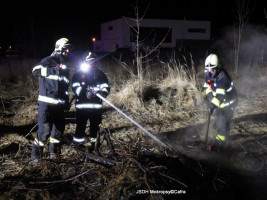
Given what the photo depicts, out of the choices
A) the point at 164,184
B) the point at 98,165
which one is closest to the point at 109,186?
the point at 98,165

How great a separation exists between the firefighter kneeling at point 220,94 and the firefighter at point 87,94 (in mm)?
1987

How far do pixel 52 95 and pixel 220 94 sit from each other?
9.44 ft

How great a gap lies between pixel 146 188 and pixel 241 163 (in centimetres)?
196

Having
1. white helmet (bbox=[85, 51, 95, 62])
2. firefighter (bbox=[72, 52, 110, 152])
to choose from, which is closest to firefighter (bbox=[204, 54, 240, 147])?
firefighter (bbox=[72, 52, 110, 152])

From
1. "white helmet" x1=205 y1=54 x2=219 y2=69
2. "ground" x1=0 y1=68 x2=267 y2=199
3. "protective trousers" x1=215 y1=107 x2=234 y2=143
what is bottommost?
"ground" x1=0 y1=68 x2=267 y2=199

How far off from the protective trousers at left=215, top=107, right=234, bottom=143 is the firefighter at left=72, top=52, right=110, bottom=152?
220cm

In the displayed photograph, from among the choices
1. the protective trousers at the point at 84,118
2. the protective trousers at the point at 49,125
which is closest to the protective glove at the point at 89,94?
the protective trousers at the point at 84,118

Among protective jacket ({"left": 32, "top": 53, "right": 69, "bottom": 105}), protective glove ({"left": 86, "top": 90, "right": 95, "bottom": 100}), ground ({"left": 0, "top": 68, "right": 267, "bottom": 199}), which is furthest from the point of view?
protective glove ({"left": 86, "top": 90, "right": 95, "bottom": 100})

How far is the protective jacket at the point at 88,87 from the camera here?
4.11 meters

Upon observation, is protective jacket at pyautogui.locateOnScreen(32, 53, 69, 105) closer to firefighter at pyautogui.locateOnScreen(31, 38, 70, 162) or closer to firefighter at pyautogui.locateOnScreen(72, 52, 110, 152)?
firefighter at pyautogui.locateOnScreen(31, 38, 70, 162)

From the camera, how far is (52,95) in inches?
146

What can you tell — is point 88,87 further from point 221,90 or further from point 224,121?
point 224,121

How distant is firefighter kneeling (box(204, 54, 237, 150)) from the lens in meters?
4.12

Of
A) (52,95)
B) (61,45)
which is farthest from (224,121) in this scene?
(61,45)
